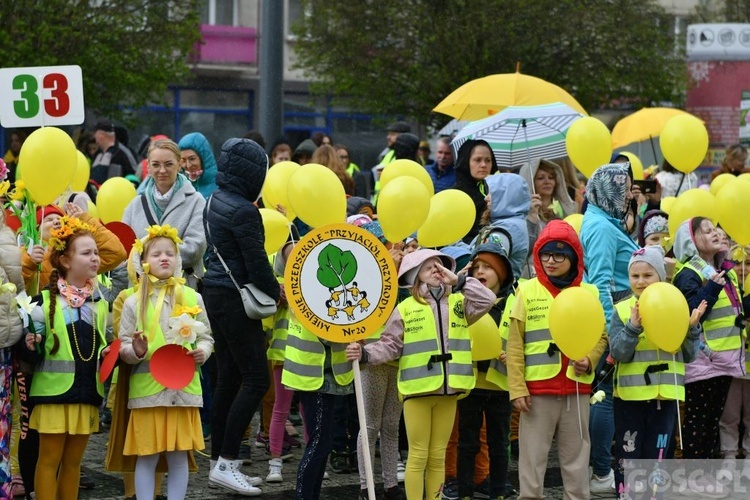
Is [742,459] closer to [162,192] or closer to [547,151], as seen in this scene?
[547,151]

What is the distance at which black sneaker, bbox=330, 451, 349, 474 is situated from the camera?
8562 millimetres

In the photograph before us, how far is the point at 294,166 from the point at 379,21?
15.9m

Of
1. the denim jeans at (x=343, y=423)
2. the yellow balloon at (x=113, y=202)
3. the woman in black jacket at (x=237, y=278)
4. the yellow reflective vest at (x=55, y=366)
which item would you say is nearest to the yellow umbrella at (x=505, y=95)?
the yellow balloon at (x=113, y=202)

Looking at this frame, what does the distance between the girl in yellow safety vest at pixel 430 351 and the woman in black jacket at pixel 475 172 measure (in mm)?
1947

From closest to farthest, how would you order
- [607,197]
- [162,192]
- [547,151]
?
1. [607,197]
2. [162,192]
3. [547,151]

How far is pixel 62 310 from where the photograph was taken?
22.2 ft

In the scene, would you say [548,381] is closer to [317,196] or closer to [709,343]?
[317,196]

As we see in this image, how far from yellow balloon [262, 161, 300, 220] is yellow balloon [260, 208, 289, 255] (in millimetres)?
354

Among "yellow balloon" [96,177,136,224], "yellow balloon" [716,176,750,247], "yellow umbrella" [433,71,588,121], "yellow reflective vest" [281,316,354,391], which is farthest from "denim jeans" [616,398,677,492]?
"yellow umbrella" [433,71,588,121]

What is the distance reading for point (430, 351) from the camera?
713 cm

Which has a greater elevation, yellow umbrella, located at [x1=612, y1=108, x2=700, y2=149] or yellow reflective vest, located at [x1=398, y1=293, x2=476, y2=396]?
yellow umbrella, located at [x1=612, y1=108, x2=700, y2=149]

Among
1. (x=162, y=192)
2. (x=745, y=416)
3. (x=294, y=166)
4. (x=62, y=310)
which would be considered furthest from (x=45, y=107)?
(x=745, y=416)

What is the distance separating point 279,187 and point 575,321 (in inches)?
111

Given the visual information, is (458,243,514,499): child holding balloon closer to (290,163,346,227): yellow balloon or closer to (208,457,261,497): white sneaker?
(290,163,346,227): yellow balloon
